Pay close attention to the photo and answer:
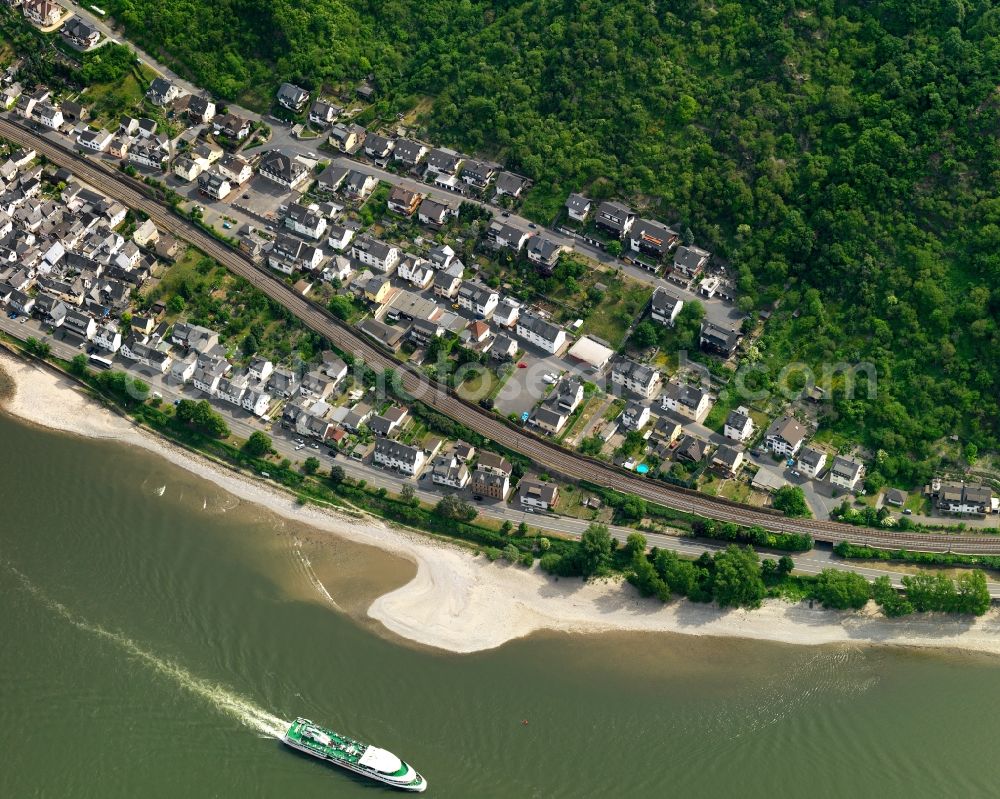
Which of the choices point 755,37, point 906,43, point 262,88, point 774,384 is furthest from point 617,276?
point 262,88

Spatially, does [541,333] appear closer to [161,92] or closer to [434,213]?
[434,213]

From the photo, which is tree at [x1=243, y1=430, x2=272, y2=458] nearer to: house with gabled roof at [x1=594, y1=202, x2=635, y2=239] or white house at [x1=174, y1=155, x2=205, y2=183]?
white house at [x1=174, y1=155, x2=205, y2=183]

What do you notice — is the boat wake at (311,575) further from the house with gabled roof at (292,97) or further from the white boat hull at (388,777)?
the house with gabled roof at (292,97)

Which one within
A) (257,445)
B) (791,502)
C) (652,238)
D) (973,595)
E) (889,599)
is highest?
(652,238)

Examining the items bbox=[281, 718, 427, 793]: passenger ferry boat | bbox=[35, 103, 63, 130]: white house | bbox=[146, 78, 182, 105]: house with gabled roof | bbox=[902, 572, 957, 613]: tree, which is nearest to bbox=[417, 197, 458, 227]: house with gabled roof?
bbox=[146, 78, 182, 105]: house with gabled roof

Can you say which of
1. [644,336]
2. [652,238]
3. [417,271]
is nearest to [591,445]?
[644,336]

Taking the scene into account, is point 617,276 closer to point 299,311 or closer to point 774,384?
point 774,384
